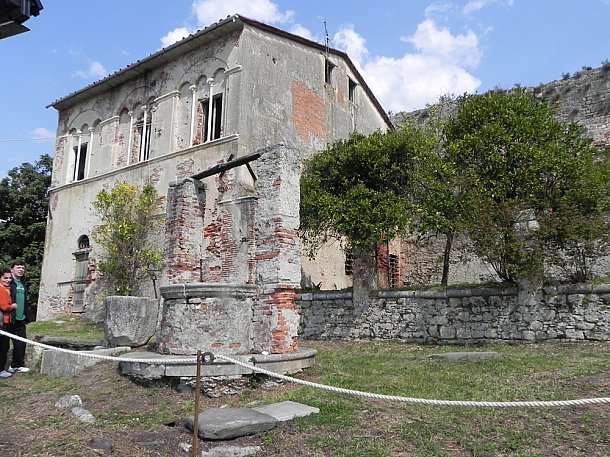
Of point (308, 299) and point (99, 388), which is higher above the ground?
point (308, 299)

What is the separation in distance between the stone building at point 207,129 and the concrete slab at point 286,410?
4982 mm

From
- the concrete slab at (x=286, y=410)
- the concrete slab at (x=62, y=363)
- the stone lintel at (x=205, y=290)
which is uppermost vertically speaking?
the stone lintel at (x=205, y=290)

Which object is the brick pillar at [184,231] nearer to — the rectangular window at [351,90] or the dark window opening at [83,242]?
the dark window opening at [83,242]

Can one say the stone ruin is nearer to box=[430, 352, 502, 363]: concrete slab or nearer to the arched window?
box=[430, 352, 502, 363]: concrete slab

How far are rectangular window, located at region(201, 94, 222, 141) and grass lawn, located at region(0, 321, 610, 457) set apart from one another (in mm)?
9288

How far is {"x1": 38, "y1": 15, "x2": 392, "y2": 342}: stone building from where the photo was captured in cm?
1463

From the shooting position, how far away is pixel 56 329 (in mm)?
16094

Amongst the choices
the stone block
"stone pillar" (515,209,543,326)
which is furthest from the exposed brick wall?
the stone block

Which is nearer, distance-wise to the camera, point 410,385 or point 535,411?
point 535,411

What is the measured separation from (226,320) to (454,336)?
20.9 ft

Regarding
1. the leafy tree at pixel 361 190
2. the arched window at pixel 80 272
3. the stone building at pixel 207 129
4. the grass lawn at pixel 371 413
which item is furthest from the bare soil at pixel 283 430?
the arched window at pixel 80 272

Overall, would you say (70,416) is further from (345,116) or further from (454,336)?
(345,116)

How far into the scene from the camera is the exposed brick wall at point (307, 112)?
16672 mm

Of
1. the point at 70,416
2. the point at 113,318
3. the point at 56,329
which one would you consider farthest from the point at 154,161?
the point at 70,416
